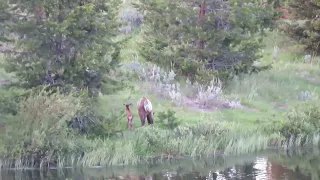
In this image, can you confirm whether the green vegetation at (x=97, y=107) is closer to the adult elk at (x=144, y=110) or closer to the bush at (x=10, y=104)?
the bush at (x=10, y=104)

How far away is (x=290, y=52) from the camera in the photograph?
34125 millimetres

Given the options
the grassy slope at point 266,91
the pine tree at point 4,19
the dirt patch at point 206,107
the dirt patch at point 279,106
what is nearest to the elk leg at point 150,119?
the grassy slope at point 266,91

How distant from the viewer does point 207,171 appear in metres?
17.3

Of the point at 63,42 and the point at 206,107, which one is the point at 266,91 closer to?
the point at 206,107

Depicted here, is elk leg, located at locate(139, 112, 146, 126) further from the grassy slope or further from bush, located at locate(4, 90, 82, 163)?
bush, located at locate(4, 90, 82, 163)

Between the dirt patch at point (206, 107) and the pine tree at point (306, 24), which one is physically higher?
the pine tree at point (306, 24)

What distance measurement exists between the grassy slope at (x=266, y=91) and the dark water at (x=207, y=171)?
10.5ft

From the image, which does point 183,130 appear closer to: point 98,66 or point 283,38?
point 98,66

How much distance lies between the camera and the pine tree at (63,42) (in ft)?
60.6

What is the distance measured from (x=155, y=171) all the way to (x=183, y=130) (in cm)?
253

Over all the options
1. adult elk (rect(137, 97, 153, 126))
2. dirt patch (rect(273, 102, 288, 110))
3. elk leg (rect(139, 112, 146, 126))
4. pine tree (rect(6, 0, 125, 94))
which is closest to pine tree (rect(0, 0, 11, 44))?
pine tree (rect(6, 0, 125, 94))

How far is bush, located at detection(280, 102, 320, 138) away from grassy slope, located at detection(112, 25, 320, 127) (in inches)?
60.7

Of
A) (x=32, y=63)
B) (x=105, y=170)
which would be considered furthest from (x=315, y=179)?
(x=32, y=63)

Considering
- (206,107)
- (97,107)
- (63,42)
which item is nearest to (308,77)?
(206,107)
